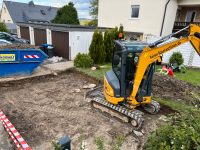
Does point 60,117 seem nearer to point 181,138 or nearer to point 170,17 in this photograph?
point 181,138

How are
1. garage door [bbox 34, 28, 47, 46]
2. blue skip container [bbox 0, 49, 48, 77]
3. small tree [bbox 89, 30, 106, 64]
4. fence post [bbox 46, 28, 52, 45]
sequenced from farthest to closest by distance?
1. garage door [bbox 34, 28, 47, 46]
2. fence post [bbox 46, 28, 52, 45]
3. small tree [bbox 89, 30, 106, 64]
4. blue skip container [bbox 0, 49, 48, 77]

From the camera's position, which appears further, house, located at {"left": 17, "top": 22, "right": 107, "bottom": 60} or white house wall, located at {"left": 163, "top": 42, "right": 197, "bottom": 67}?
house, located at {"left": 17, "top": 22, "right": 107, "bottom": 60}

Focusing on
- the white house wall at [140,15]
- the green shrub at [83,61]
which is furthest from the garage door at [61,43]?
the white house wall at [140,15]

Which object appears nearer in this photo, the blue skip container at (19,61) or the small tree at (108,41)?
the blue skip container at (19,61)

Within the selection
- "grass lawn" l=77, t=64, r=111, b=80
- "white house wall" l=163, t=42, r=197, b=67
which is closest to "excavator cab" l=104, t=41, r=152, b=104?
"grass lawn" l=77, t=64, r=111, b=80

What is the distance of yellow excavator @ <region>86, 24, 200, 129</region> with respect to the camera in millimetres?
4129

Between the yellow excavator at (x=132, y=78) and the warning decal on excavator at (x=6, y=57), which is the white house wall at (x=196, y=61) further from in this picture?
the warning decal on excavator at (x=6, y=57)

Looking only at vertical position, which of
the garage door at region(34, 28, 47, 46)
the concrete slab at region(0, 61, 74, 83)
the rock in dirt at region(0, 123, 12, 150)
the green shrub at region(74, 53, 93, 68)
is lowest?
the rock in dirt at region(0, 123, 12, 150)

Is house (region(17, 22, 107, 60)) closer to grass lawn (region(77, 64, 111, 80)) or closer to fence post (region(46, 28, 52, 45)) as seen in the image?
fence post (region(46, 28, 52, 45))

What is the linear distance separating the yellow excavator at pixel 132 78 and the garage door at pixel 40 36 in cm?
1042

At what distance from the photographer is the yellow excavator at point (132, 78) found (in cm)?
413

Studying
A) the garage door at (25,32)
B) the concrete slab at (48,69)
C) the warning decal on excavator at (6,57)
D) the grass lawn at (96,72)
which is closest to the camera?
the warning decal on excavator at (6,57)

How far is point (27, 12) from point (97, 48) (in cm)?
3038

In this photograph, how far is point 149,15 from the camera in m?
14.2
